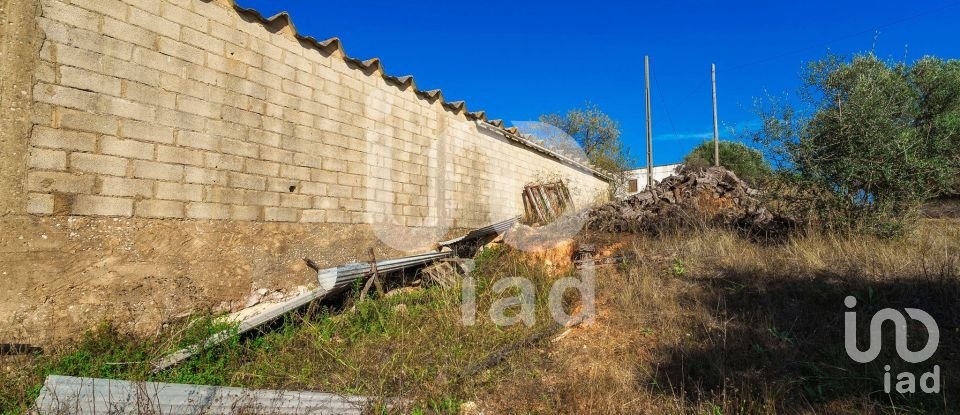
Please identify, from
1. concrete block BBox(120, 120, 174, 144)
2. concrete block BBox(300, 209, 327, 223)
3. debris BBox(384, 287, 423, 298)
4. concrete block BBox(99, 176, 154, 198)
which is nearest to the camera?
concrete block BBox(99, 176, 154, 198)

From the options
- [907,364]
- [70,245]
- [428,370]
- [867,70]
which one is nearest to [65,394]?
[70,245]

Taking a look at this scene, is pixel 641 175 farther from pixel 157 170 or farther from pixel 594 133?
pixel 157 170

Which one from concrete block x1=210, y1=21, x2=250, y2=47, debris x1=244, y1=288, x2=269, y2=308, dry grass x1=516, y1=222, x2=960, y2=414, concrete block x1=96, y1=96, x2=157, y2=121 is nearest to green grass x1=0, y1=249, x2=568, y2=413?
debris x1=244, y1=288, x2=269, y2=308

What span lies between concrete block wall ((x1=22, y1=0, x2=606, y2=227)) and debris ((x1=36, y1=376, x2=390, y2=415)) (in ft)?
4.68

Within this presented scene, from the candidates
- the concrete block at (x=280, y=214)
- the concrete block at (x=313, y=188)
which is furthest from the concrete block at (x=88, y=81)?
the concrete block at (x=313, y=188)

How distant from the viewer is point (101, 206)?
3498 mm

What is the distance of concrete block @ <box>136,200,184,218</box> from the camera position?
3.71m

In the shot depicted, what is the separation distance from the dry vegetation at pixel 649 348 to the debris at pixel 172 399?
9.2 inches

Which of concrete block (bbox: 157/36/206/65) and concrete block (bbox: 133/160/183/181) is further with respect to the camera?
concrete block (bbox: 157/36/206/65)

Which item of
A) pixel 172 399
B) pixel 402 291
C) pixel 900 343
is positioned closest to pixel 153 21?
pixel 172 399

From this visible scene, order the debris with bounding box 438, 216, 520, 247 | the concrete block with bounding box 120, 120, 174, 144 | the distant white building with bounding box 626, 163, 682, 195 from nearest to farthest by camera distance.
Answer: the concrete block with bounding box 120, 120, 174, 144 < the debris with bounding box 438, 216, 520, 247 < the distant white building with bounding box 626, 163, 682, 195

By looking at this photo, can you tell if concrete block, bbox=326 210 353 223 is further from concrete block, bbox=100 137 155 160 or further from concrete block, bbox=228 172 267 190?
concrete block, bbox=100 137 155 160

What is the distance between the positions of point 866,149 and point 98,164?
846 centimetres

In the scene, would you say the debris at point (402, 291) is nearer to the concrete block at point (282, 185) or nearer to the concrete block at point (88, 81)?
the concrete block at point (282, 185)
